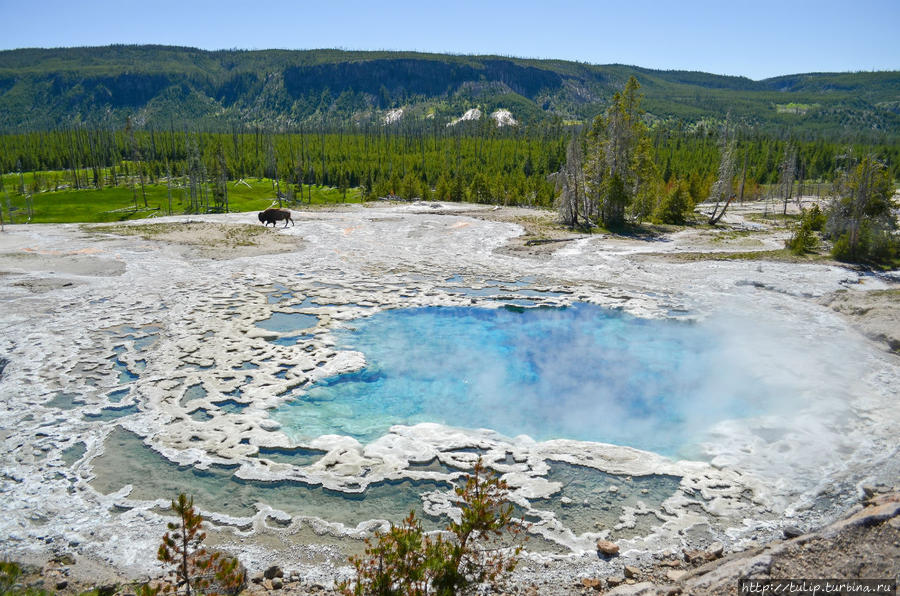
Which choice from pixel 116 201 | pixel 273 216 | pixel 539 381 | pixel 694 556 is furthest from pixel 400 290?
pixel 116 201

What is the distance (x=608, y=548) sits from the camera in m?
7.38

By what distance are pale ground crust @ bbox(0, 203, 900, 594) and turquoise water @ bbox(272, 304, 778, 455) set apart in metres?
0.84

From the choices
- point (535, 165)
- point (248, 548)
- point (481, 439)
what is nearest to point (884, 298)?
point (481, 439)

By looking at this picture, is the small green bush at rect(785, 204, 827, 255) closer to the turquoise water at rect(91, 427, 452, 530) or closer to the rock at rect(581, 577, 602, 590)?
the turquoise water at rect(91, 427, 452, 530)

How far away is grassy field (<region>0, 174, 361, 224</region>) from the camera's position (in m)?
71.1

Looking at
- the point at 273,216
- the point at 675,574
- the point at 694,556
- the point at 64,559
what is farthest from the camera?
the point at 273,216

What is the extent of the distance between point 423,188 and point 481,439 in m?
78.0

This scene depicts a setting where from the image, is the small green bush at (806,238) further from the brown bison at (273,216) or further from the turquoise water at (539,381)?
the brown bison at (273,216)

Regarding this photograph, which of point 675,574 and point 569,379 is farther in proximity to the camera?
point 569,379

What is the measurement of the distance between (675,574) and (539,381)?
24.0 feet

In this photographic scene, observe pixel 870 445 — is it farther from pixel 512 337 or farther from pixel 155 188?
pixel 155 188

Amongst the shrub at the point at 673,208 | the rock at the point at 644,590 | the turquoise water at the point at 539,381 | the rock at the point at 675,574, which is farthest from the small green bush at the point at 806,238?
the rock at the point at 644,590

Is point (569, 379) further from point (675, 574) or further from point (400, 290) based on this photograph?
point (400, 290)

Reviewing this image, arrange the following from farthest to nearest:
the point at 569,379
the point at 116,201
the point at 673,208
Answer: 1. the point at 116,201
2. the point at 673,208
3. the point at 569,379
